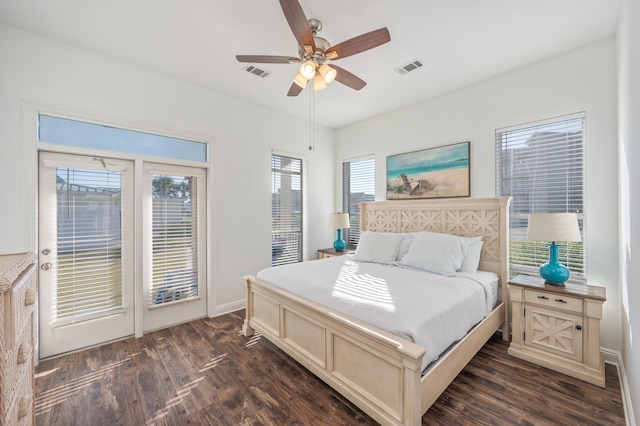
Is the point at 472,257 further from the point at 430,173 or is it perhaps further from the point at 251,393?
the point at 251,393

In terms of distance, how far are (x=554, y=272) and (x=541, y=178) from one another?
1065 mm

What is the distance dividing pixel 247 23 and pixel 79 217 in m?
2.55

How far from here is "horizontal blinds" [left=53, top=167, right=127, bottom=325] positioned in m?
Result: 2.70

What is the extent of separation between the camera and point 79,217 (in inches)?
109

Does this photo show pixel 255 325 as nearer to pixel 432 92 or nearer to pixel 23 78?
pixel 23 78

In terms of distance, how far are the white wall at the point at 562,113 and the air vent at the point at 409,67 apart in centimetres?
88

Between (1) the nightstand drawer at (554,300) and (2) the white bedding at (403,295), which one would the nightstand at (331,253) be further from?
(1) the nightstand drawer at (554,300)

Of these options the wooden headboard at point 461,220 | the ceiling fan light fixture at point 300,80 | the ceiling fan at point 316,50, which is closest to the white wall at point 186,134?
the wooden headboard at point 461,220

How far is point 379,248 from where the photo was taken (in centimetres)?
350

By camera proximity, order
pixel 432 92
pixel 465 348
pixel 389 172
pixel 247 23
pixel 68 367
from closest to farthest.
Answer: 1. pixel 465 348
2. pixel 247 23
3. pixel 68 367
4. pixel 432 92
5. pixel 389 172

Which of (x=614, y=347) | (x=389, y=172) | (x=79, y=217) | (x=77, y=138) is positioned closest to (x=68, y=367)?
(x=79, y=217)

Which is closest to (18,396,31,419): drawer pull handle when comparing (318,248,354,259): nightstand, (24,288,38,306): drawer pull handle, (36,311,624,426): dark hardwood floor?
(24,288,38,306): drawer pull handle

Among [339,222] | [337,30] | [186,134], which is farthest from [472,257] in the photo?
[186,134]

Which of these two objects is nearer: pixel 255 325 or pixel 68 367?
pixel 68 367
